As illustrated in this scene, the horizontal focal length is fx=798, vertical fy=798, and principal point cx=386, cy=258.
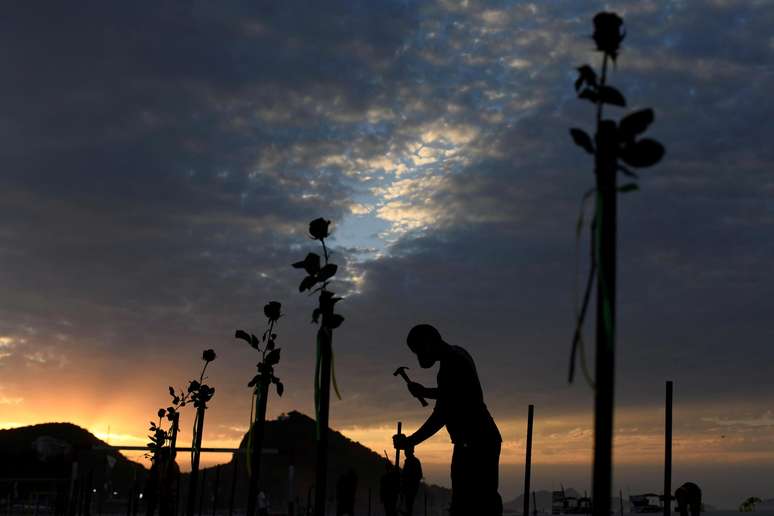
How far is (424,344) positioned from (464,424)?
0.79m

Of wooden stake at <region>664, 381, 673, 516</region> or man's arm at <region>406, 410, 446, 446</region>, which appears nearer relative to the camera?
man's arm at <region>406, 410, 446, 446</region>

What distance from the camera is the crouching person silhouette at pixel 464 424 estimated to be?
6.92 meters

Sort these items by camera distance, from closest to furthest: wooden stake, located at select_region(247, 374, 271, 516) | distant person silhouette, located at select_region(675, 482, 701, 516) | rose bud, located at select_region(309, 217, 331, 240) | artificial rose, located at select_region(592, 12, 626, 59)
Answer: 1. artificial rose, located at select_region(592, 12, 626, 59)
2. rose bud, located at select_region(309, 217, 331, 240)
3. wooden stake, located at select_region(247, 374, 271, 516)
4. distant person silhouette, located at select_region(675, 482, 701, 516)

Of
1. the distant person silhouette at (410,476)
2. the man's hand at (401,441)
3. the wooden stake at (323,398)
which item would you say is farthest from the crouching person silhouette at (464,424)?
the distant person silhouette at (410,476)

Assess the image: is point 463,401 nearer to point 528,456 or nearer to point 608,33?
point 608,33

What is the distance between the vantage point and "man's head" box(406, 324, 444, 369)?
22.7ft

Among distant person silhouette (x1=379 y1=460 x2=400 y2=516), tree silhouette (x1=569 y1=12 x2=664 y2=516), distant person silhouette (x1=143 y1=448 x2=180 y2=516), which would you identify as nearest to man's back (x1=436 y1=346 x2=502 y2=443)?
tree silhouette (x1=569 y1=12 x2=664 y2=516)

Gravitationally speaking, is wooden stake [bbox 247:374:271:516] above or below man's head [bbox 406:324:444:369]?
below

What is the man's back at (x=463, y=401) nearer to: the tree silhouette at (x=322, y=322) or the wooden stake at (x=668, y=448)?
the tree silhouette at (x=322, y=322)

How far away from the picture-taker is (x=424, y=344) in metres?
6.93

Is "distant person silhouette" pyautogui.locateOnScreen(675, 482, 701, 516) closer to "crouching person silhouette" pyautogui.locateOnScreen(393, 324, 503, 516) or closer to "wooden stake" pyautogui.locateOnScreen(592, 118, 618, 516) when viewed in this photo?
"crouching person silhouette" pyautogui.locateOnScreen(393, 324, 503, 516)

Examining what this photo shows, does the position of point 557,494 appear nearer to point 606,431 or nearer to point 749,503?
point 749,503

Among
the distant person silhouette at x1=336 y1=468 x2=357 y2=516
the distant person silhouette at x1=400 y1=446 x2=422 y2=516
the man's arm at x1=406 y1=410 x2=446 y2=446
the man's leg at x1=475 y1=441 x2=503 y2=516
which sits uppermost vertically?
the man's arm at x1=406 y1=410 x2=446 y2=446

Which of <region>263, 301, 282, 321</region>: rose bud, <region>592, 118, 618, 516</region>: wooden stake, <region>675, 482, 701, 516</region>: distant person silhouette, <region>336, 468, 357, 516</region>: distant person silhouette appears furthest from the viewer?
<region>336, 468, 357, 516</region>: distant person silhouette
